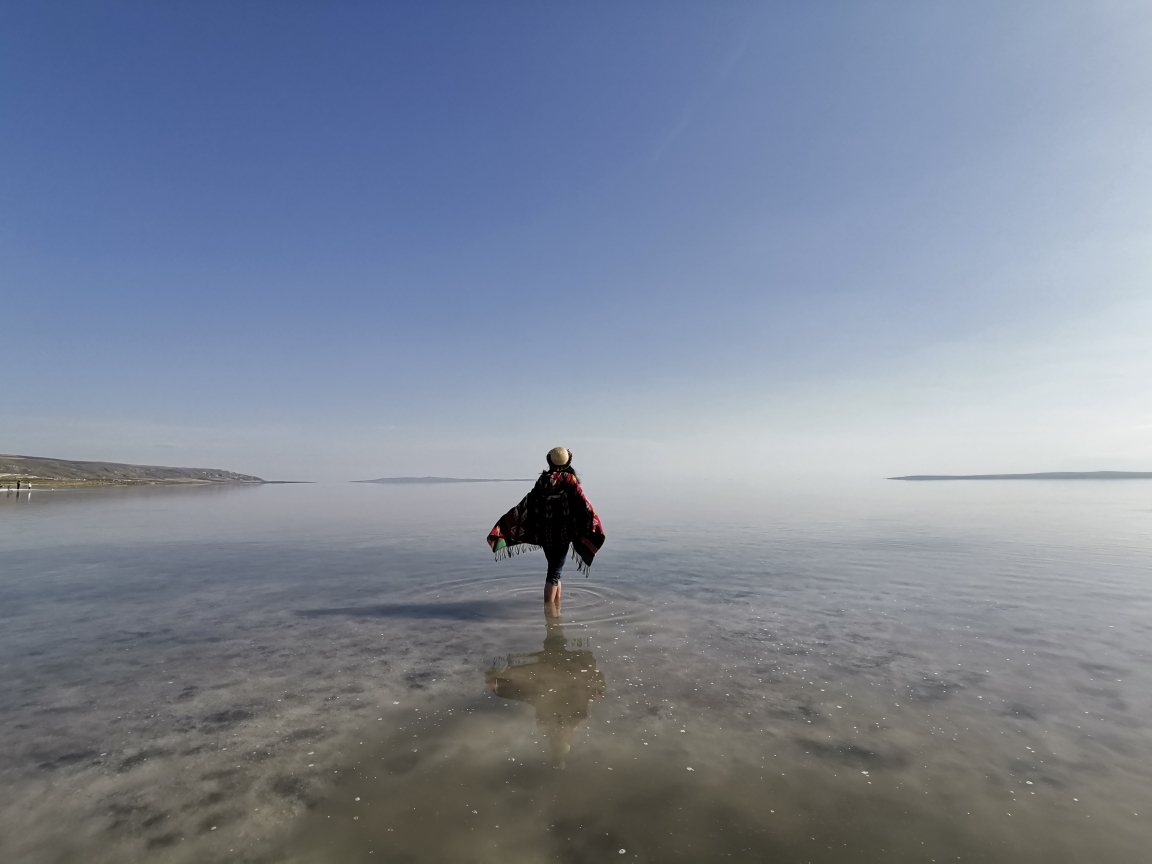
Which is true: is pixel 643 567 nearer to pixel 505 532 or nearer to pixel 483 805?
pixel 505 532

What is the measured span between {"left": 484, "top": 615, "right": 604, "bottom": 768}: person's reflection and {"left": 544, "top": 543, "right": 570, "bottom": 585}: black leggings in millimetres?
1985

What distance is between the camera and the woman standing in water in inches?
396

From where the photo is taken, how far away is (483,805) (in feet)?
12.5

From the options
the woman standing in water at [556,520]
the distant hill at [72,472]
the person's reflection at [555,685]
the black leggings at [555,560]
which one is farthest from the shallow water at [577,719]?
the distant hill at [72,472]

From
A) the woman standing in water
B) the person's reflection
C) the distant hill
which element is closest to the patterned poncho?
the woman standing in water

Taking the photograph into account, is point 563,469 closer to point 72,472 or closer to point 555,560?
point 555,560

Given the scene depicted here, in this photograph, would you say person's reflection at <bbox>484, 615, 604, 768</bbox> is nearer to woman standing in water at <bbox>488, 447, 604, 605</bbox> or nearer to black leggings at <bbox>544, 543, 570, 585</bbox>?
black leggings at <bbox>544, 543, 570, 585</bbox>

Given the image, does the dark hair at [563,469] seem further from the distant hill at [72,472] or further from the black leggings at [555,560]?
the distant hill at [72,472]

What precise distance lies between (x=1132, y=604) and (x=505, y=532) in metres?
11.1

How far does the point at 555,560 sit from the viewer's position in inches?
386

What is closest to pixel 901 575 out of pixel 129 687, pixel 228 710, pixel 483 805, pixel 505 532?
pixel 505 532

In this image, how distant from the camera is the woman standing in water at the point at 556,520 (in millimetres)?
10070

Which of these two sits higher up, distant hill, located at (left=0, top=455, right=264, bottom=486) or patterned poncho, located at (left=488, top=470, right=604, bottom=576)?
distant hill, located at (left=0, top=455, right=264, bottom=486)

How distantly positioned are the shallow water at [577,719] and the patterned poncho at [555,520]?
1.11 metres
